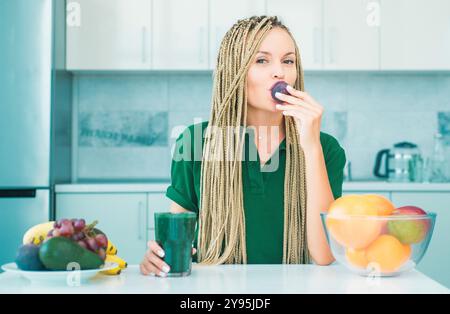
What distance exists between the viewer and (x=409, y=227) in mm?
1030

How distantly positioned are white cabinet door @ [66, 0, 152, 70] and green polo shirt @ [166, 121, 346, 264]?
1709 mm

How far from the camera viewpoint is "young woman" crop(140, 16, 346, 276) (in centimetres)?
142

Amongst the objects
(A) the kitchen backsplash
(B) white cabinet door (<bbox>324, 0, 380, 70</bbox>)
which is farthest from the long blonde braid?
(A) the kitchen backsplash

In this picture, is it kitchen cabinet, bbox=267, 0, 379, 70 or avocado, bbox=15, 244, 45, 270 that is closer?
avocado, bbox=15, 244, 45, 270

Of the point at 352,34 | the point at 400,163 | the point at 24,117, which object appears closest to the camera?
the point at 24,117

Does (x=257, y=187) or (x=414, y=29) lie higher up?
(x=414, y=29)

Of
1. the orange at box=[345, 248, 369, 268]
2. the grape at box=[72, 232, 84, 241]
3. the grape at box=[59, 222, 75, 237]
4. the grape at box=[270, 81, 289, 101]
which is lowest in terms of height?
the orange at box=[345, 248, 369, 268]

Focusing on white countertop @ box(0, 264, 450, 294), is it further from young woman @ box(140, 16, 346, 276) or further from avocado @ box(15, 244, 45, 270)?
young woman @ box(140, 16, 346, 276)

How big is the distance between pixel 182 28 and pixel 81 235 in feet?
7.70

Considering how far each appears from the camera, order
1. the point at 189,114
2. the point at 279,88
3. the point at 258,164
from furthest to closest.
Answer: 1. the point at 189,114
2. the point at 258,164
3. the point at 279,88

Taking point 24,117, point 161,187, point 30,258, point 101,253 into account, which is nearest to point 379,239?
point 101,253

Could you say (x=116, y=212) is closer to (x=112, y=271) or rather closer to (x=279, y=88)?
(x=279, y=88)
